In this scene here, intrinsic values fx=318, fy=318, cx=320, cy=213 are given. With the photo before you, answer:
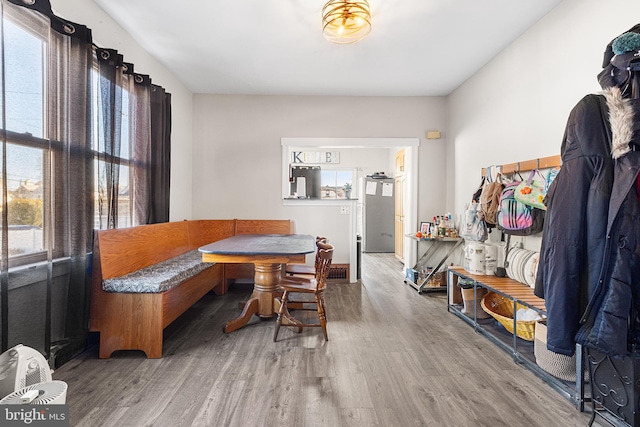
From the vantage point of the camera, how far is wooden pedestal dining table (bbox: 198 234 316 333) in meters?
2.35

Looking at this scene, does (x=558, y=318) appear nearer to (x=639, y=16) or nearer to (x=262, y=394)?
(x=262, y=394)

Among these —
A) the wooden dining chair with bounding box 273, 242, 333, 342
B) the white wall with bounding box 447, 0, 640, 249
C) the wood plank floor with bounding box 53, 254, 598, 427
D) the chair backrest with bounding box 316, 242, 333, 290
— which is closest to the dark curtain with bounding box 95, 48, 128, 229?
the wood plank floor with bounding box 53, 254, 598, 427

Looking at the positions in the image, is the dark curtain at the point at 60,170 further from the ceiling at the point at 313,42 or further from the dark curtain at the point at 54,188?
the ceiling at the point at 313,42

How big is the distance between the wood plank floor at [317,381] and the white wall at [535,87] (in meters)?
1.29

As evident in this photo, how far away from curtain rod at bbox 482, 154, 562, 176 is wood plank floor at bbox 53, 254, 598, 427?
1.47m

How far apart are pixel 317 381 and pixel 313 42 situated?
9.32ft

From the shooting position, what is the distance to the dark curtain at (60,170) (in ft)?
5.63

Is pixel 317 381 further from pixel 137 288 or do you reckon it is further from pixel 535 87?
pixel 535 87

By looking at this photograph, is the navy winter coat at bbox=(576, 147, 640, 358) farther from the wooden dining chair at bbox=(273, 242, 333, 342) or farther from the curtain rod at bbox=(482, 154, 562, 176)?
the wooden dining chair at bbox=(273, 242, 333, 342)

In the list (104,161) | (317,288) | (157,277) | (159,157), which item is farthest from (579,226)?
(159,157)

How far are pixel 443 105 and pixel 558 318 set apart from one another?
12.2 feet

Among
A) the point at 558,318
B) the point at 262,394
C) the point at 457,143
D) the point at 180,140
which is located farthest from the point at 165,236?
the point at 457,143

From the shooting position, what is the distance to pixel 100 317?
7.30ft

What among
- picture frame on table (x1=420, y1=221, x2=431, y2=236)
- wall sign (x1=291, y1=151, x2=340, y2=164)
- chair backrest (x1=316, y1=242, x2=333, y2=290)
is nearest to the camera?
chair backrest (x1=316, y1=242, x2=333, y2=290)
